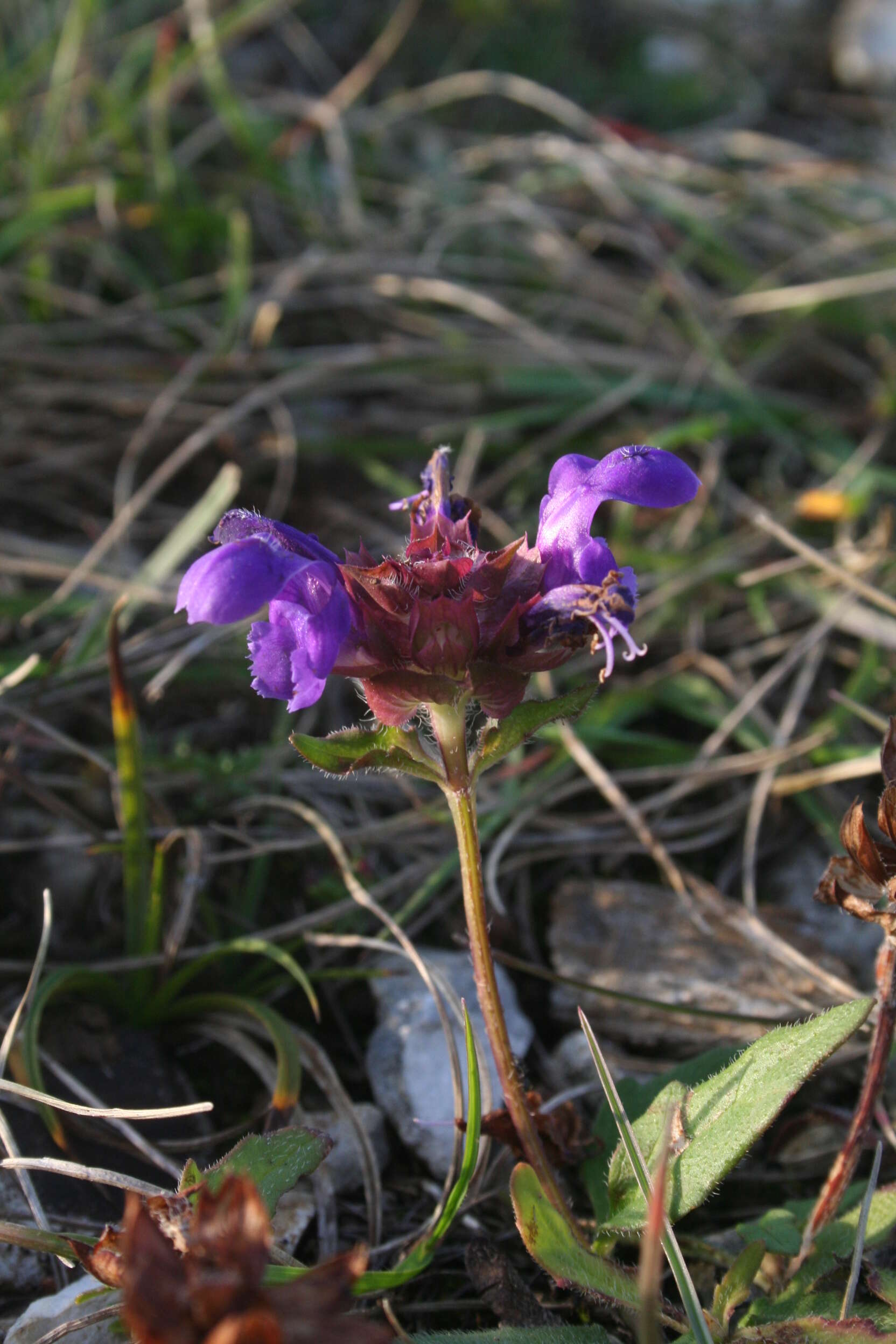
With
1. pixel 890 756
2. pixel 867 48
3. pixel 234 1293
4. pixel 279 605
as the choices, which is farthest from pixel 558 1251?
pixel 867 48

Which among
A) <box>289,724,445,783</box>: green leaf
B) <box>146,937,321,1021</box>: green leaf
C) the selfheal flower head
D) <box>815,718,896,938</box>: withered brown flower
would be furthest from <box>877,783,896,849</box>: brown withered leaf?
<box>146,937,321,1021</box>: green leaf

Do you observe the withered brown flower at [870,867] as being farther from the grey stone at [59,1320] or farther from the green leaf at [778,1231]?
the grey stone at [59,1320]

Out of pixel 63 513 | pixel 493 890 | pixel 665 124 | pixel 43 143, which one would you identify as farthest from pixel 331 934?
pixel 665 124

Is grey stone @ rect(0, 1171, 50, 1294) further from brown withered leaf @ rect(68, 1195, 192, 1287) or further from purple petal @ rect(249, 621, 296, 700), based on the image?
purple petal @ rect(249, 621, 296, 700)

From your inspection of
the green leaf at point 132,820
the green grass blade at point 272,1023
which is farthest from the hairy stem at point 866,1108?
the green leaf at point 132,820

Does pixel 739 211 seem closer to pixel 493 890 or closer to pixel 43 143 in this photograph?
pixel 43 143

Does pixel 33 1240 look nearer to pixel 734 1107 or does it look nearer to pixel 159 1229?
pixel 159 1229
